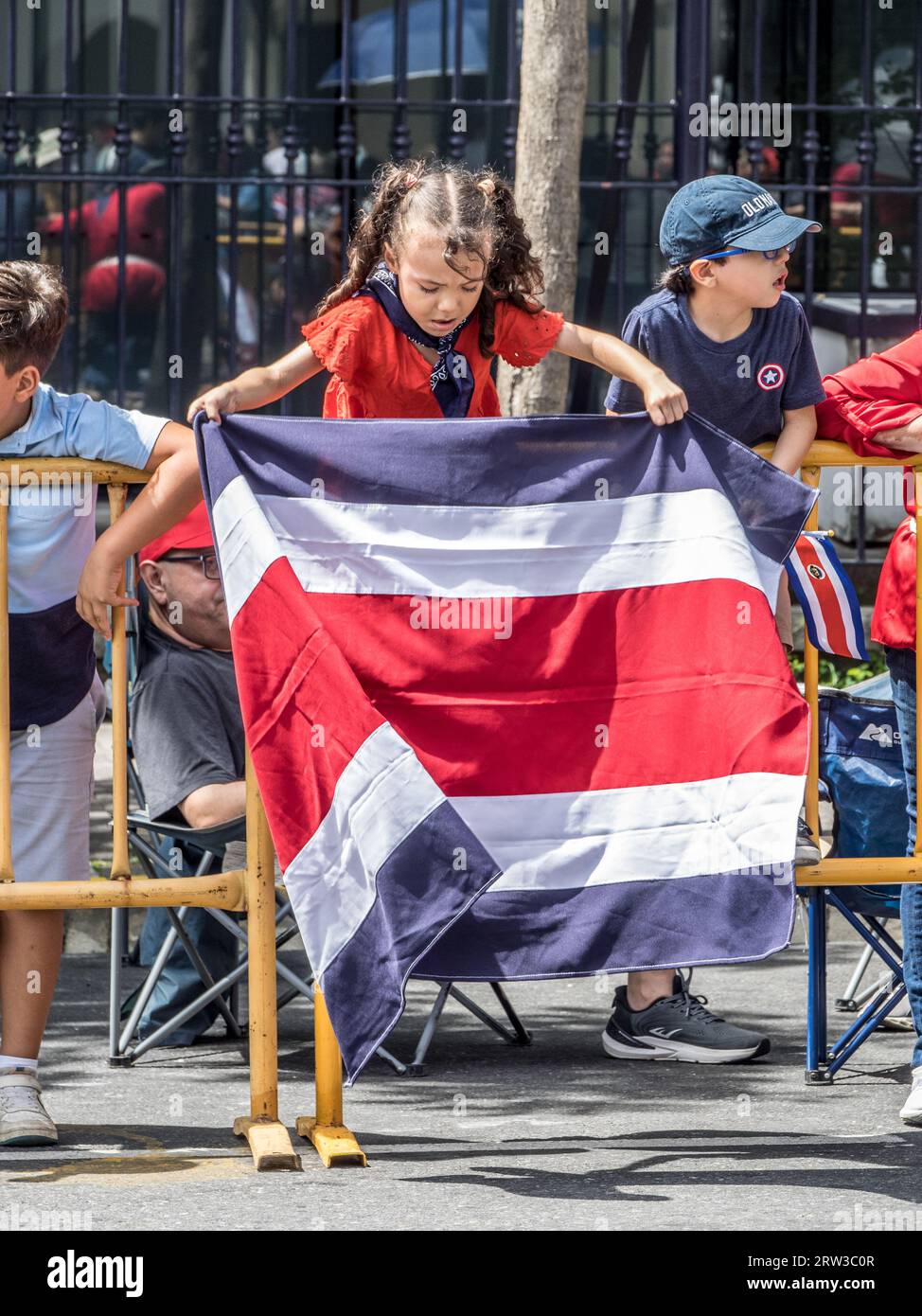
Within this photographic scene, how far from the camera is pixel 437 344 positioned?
4609 mm

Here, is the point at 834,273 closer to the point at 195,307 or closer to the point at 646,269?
the point at 646,269

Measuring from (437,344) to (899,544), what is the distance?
1.18 meters

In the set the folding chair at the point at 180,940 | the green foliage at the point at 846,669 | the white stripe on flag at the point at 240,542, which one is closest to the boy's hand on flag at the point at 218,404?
the white stripe on flag at the point at 240,542

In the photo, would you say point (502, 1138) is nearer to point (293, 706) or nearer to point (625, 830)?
point (625, 830)

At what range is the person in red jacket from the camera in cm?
468

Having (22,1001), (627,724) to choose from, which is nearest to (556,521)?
(627,724)

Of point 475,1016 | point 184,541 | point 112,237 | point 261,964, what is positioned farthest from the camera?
point 112,237

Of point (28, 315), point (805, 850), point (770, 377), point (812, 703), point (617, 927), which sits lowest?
point (617, 927)

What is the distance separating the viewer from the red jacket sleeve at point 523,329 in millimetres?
4629

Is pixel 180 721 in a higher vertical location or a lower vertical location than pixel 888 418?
lower

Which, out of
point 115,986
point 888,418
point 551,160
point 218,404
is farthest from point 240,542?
point 551,160

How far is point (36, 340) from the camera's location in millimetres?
4602

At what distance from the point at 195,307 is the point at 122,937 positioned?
18.6 feet

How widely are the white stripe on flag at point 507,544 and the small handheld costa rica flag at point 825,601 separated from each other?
0.94ft
